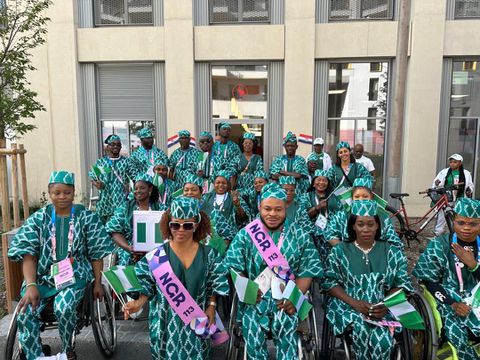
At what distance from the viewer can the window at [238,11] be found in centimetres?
910

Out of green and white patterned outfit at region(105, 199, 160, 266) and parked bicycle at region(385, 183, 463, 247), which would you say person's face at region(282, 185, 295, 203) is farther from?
parked bicycle at region(385, 183, 463, 247)

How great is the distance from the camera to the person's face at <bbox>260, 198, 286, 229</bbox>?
9.18 feet

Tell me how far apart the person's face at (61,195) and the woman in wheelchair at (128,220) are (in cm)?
84

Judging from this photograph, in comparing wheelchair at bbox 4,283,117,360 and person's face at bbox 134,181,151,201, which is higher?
person's face at bbox 134,181,151,201

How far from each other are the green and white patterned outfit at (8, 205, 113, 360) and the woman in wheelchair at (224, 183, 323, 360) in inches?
46.7

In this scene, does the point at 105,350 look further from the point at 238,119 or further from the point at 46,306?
the point at 238,119

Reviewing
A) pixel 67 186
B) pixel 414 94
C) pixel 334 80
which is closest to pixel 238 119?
pixel 334 80

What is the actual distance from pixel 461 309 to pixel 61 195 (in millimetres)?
3099

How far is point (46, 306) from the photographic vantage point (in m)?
2.97

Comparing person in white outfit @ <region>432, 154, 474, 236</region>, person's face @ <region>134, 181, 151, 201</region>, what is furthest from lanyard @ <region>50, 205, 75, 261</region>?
person in white outfit @ <region>432, 154, 474, 236</region>

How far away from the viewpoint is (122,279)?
2656 millimetres

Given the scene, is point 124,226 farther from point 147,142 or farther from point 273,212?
point 147,142

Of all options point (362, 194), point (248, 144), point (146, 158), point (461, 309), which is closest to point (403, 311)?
point (461, 309)

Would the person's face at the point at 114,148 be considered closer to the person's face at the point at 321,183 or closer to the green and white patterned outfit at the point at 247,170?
the green and white patterned outfit at the point at 247,170
